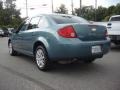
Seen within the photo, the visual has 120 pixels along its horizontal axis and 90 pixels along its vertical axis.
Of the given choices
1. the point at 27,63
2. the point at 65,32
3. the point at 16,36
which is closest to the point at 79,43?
the point at 65,32

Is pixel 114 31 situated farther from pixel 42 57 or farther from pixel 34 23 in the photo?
pixel 42 57

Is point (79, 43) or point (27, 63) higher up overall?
point (79, 43)

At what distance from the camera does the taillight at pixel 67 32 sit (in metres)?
6.62

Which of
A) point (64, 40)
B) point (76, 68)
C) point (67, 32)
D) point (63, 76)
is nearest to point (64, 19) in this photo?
point (67, 32)

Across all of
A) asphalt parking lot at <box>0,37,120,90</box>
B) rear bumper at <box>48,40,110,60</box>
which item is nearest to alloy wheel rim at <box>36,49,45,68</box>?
asphalt parking lot at <box>0,37,120,90</box>

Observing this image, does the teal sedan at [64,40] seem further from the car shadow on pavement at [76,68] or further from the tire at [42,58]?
the car shadow on pavement at [76,68]

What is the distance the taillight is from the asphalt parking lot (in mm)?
967

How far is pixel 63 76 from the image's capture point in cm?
659

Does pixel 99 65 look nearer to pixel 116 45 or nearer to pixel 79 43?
pixel 79 43

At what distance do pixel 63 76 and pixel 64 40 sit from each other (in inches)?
34.0

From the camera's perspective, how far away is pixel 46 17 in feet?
24.8

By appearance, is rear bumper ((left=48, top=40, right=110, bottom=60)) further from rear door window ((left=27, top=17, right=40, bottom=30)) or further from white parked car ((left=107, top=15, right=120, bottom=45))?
white parked car ((left=107, top=15, right=120, bottom=45))

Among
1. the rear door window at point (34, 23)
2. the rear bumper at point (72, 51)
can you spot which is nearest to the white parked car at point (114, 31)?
the rear door window at point (34, 23)

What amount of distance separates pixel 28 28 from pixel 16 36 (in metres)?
1.07
